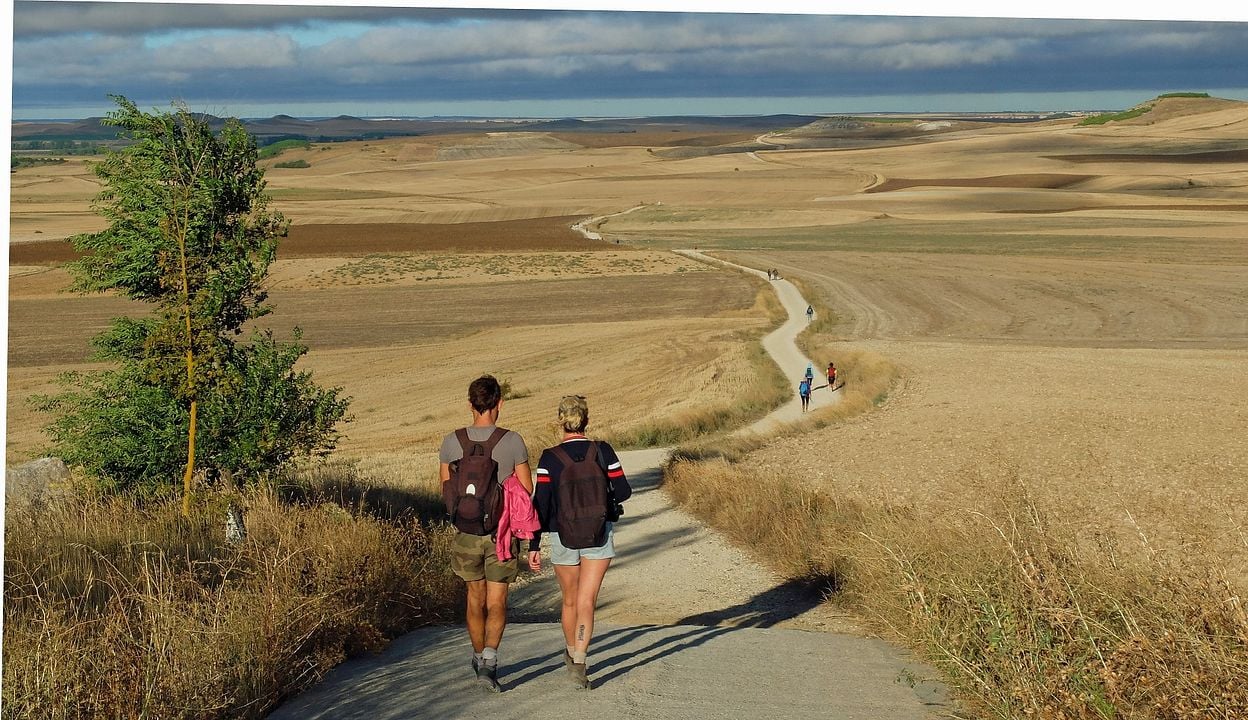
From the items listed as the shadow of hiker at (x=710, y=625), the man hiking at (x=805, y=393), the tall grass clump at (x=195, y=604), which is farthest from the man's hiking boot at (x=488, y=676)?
the man hiking at (x=805, y=393)

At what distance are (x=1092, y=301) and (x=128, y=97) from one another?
50185mm

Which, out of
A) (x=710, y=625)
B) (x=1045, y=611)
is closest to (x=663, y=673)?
(x=1045, y=611)

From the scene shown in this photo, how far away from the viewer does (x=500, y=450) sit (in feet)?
20.8

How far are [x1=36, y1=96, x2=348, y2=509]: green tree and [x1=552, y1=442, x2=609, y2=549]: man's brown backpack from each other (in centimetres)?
702

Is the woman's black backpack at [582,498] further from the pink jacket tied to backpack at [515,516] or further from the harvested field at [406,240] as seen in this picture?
the harvested field at [406,240]

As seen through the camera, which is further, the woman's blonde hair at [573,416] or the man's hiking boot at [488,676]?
the woman's blonde hair at [573,416]

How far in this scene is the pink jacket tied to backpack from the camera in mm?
6344

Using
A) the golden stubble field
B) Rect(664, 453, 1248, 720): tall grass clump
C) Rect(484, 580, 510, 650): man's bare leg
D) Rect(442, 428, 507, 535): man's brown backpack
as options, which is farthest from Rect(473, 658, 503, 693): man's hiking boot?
the golden stubble field

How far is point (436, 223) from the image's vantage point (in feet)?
363

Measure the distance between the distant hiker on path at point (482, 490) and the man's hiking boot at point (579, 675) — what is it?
0.41 m

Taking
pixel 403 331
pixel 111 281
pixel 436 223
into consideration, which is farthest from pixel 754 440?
pixel 436 223

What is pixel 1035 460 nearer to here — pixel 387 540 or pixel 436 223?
pixel 387 540

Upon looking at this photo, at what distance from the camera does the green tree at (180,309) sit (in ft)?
41.2

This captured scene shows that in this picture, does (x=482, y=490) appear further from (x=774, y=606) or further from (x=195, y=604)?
(x=774, y=606)
